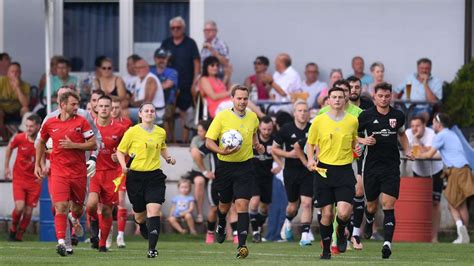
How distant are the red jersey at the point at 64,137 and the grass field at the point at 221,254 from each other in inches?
42.9

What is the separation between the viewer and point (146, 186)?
18875 millimetres

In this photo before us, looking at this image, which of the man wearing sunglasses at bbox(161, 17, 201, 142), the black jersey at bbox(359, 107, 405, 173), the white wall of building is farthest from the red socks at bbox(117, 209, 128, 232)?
the white wall of building

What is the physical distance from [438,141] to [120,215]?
5.61 m

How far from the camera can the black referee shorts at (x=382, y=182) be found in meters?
19.1

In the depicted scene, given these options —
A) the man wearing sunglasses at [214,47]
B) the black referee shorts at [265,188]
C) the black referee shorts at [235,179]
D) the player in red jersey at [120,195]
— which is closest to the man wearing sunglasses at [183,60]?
the man wearing sunglasses at [214,47]

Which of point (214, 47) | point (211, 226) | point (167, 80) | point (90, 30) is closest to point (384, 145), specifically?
point (211, 226)

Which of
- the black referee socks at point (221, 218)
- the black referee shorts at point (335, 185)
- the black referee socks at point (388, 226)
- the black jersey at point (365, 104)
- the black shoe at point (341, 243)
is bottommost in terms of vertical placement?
the black shoe at point (341, 243)

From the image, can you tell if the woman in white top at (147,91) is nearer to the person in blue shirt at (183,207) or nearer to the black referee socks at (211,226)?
the person in blue shirt at (183,207)

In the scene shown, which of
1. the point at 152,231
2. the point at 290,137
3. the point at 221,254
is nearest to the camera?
the point at 152,231

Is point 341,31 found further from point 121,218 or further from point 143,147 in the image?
point 143,147

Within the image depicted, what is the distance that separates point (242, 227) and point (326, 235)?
1038mm

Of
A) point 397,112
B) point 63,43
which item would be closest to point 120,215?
point 397,112

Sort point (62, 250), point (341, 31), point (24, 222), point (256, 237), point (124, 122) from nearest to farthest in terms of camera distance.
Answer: point (62, 250), point (124, 122), point (256, 237), point (24, 222), point (341, 31)

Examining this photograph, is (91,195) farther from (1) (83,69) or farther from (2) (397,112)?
(1) (83,69)
